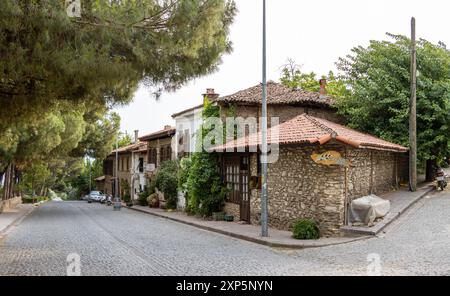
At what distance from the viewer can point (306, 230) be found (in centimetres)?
1390

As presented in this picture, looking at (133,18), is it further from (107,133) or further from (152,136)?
(107,133)

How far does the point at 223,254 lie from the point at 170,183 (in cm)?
1875

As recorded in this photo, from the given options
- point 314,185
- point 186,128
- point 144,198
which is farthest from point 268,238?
point 144,198

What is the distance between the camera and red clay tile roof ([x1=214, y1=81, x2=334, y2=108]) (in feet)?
73.6

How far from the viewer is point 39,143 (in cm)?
2655

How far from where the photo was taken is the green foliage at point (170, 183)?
30234mm

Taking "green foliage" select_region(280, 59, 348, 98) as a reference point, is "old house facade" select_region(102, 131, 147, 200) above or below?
below

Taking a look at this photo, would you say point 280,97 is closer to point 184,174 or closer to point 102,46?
point 184,174

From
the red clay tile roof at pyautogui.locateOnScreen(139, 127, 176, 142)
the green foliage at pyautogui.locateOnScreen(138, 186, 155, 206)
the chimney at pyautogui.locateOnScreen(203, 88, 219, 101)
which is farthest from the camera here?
the green foliage at pyautogui.locateOnScreen(138, 186, 155, 206)

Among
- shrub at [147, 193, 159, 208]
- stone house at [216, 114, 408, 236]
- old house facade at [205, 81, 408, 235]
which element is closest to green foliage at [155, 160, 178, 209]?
shrub at [147, 193, 159, 208]

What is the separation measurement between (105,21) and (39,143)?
62.9ft

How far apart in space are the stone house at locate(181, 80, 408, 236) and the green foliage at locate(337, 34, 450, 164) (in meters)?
1.43

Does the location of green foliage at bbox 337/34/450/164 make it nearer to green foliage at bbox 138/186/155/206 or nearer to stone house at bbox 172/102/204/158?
stone house at bbox 172/102/204/158

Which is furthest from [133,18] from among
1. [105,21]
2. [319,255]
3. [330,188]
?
[330,188]
